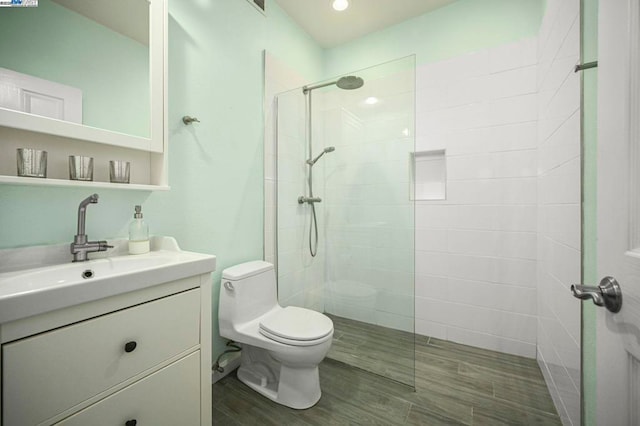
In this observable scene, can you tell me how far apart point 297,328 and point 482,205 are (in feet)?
5.41

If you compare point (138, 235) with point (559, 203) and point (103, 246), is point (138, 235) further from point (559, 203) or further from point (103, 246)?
point (559, 203)

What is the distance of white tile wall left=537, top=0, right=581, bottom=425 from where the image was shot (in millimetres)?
1150

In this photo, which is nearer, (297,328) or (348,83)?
(297,328)

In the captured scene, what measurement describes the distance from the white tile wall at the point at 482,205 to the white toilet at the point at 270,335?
1.19 metres

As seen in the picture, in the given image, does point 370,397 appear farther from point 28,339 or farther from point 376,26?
point 376,26

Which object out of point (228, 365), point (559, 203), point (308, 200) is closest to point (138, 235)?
point (228, 365)

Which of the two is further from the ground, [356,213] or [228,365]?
[356,213]

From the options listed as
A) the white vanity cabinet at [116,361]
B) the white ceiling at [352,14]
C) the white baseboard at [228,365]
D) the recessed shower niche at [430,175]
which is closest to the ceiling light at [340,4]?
the white ceiling at [352,14]

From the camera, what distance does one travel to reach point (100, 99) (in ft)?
3.66

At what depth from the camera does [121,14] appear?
116 cm

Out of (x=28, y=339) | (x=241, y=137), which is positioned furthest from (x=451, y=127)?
(x=28, y=339)

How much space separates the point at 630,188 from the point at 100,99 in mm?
1740

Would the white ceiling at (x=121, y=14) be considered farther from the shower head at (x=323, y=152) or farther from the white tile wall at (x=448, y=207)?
the shower head at (x=323, y=152)

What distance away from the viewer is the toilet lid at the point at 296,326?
138 centimetres
